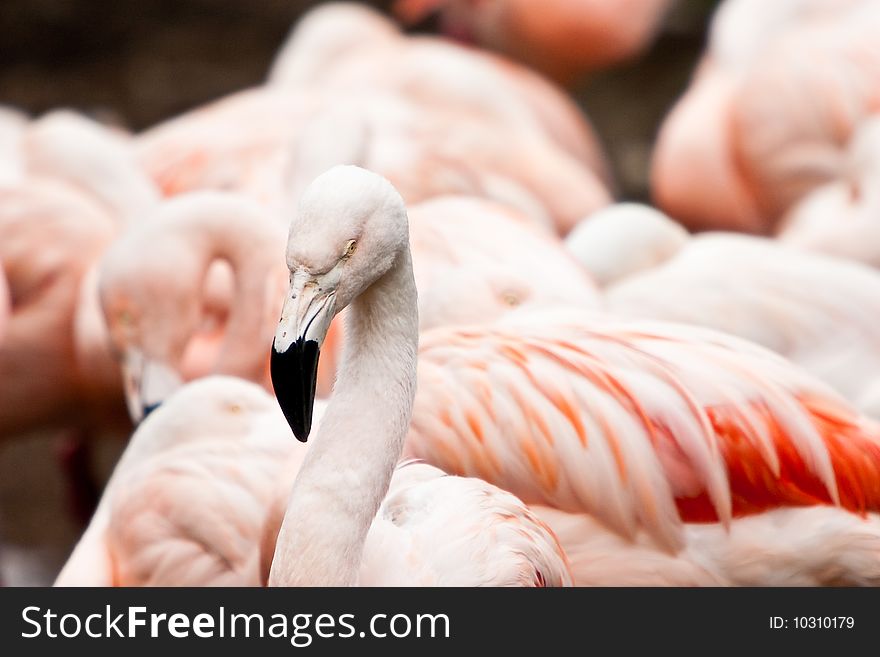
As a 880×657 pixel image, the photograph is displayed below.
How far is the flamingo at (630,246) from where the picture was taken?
3443 mm

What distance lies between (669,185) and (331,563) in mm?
3056

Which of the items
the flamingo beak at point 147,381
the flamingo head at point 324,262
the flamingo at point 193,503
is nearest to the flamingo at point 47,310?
the flamingo beak at point 147,381

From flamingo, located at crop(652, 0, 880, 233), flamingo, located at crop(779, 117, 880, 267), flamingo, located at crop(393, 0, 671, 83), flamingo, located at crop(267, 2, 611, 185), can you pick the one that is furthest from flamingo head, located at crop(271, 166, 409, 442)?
flamingo, located at crop(393, 0, 671, 83)

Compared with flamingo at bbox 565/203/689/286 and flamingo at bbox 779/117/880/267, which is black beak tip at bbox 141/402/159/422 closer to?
flamingo at bbox 565/203/689/286

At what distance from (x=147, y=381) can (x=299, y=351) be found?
1.56 metres

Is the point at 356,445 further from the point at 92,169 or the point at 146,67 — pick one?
the point at 146,67

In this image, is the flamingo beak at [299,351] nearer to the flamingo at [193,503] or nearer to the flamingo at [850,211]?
the flamingo at [193,503]

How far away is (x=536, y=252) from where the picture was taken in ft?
10.4

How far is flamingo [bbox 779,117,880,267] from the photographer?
3.66 meters

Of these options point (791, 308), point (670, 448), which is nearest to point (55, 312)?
point (791, 308)

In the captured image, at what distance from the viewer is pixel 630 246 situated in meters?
3.45

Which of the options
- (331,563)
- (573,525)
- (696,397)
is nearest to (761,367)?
(696,397)
